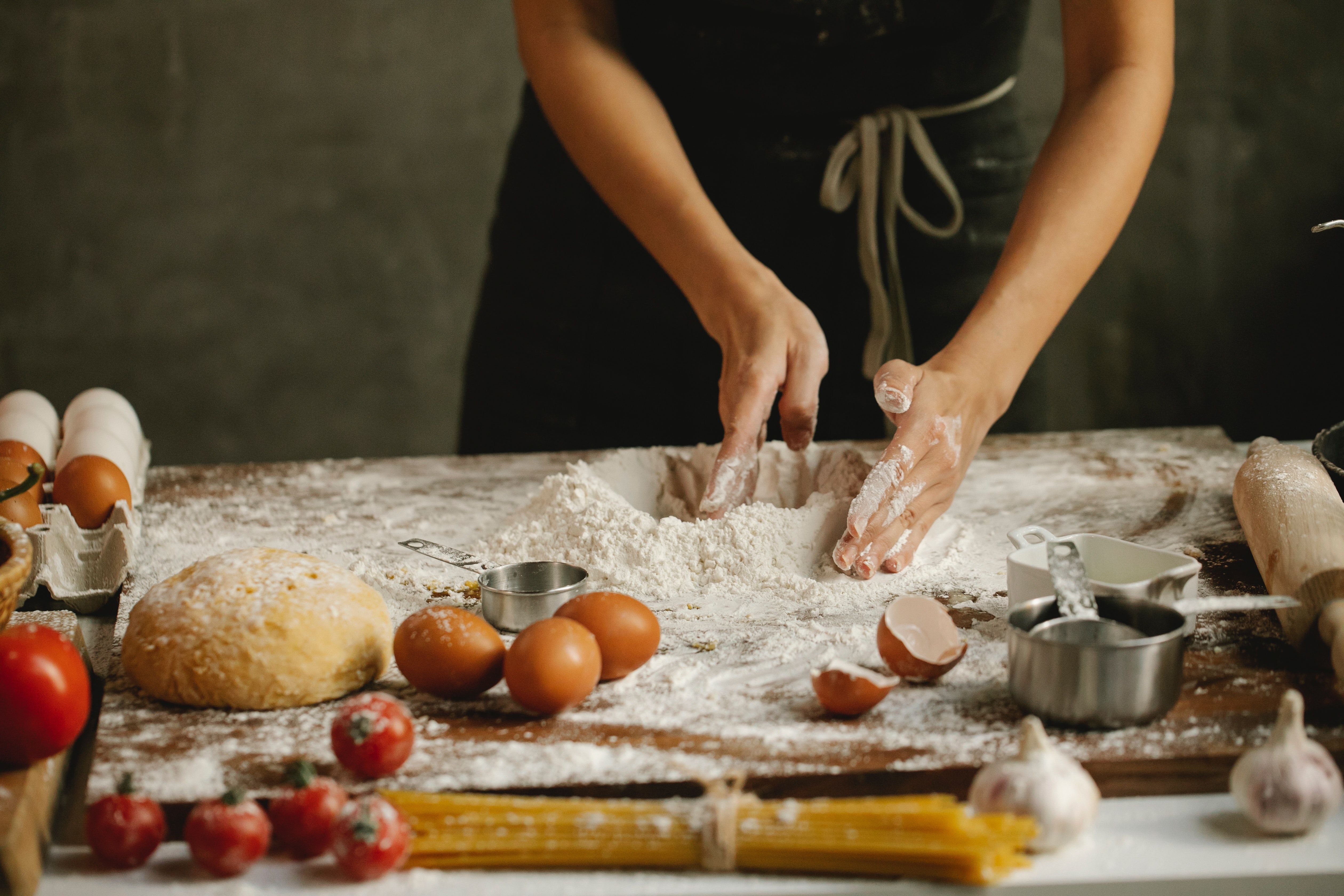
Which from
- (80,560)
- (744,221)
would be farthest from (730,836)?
(744,221)

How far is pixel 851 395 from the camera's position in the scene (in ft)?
7.16

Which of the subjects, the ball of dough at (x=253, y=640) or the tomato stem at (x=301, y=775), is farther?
the ball of dough at (x=253, y=640)

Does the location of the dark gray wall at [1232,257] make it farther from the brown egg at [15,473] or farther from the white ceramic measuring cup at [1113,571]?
the brown egg at [15,473]

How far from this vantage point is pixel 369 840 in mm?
872

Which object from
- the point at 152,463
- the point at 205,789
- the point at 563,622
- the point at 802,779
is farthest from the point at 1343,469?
the point at 152,463

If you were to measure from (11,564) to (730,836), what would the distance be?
27.3 inches

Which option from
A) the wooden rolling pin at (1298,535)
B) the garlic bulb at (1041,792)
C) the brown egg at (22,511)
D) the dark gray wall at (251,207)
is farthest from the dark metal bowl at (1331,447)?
the dark gray wall at (251,207)

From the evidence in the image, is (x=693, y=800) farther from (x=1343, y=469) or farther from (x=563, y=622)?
(x=1343, y=469)

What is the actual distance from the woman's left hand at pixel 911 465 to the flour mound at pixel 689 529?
0.06 m

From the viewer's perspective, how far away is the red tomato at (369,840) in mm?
874

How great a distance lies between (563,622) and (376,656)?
0.70 ft

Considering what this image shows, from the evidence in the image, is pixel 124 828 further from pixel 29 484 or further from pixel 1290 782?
pixel 1290 782

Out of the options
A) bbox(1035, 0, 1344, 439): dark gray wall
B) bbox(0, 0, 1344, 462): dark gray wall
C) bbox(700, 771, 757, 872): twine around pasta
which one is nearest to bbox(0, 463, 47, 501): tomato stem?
bbox(700, 771, 757, 872): twine around pasta

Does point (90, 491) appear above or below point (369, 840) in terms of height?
above
